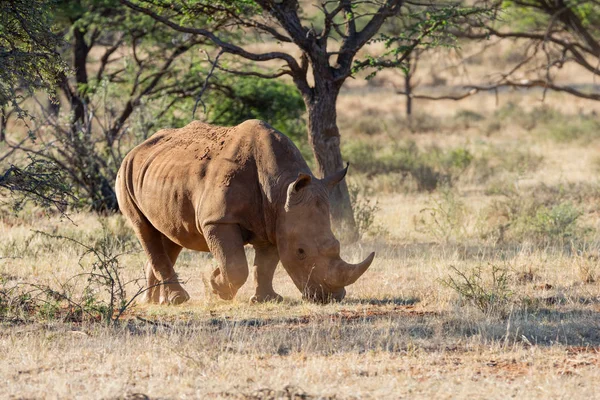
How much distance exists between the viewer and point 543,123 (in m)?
30.6

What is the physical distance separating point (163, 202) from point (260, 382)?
11.2 feet

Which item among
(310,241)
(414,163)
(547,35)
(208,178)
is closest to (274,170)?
(208,178)

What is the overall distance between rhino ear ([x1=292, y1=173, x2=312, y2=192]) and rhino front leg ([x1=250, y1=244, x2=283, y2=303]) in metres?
0.91

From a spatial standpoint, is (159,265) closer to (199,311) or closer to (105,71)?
(199,311)

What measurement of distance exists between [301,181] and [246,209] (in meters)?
0.62

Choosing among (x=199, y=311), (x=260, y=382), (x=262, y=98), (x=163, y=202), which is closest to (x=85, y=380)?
(x=260, y=382)

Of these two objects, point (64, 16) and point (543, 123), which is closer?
point (64, 16)

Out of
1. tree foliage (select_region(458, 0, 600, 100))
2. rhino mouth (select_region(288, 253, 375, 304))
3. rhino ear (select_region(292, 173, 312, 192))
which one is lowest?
rhino mouth (select_region(288, 253, 375, 304))

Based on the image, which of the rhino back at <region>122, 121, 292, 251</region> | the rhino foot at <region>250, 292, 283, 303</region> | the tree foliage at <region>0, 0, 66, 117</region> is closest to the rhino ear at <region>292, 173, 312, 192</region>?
the rhino back at <region>122, 121, 292, 251</region>

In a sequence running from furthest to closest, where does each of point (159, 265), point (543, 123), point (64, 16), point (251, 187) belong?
point (543, 123) < point (64, 16) < point (159, 265) < point (251, 187)

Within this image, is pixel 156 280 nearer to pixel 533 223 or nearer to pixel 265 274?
pixel 265 274

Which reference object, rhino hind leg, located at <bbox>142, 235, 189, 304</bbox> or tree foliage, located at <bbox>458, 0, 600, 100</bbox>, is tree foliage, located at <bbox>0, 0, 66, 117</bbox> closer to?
rhino hind leg, located at <bbox>142, 235, 189, 304</bbox>

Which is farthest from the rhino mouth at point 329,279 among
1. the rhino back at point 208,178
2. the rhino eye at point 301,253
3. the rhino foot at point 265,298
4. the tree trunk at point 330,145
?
the tree trunk at point 330,145

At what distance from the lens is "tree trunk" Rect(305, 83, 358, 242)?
→ 40.7 ft
